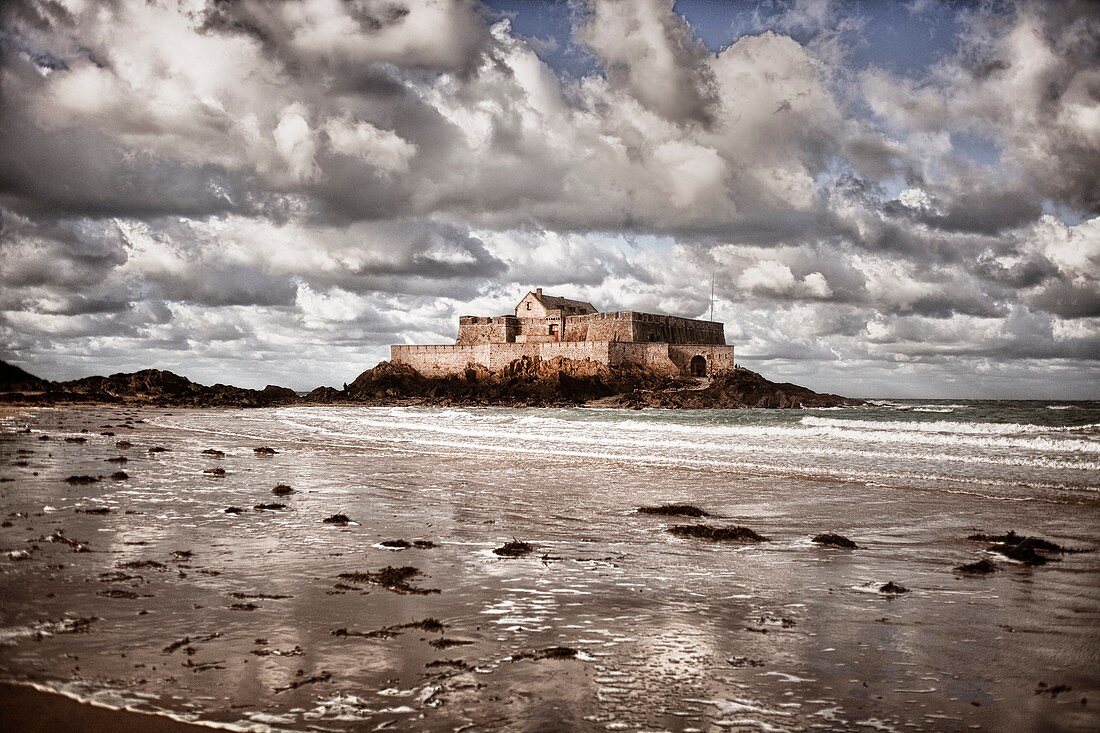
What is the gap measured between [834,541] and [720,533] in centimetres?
135

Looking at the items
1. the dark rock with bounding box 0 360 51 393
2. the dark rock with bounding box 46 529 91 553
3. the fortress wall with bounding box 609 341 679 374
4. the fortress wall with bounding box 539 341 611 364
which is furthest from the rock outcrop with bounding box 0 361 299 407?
the dark rock with bounding box 46 529 91 553

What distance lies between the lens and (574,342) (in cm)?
6512

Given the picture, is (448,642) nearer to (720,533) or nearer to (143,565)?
(143,565)

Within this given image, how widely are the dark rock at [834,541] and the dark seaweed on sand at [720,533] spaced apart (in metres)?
0.64

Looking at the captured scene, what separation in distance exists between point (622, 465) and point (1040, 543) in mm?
10398

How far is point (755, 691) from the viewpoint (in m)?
4.20

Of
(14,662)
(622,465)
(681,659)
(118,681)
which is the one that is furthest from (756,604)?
(622,465)

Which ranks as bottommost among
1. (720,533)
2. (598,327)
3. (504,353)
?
(720,533)

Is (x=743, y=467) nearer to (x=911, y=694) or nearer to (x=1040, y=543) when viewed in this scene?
(x=1040, y=543)

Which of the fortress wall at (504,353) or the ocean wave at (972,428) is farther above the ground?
the fortress wall at (504,353)

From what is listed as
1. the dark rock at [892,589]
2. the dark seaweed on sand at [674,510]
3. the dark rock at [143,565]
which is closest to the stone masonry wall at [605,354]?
the dark seaweed on sand at [674,510]

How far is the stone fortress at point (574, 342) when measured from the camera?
63.3 m

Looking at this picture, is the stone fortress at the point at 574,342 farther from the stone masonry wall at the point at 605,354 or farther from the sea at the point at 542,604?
the sea at the point at 542,604

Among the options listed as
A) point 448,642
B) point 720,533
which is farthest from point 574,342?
point 448,642
